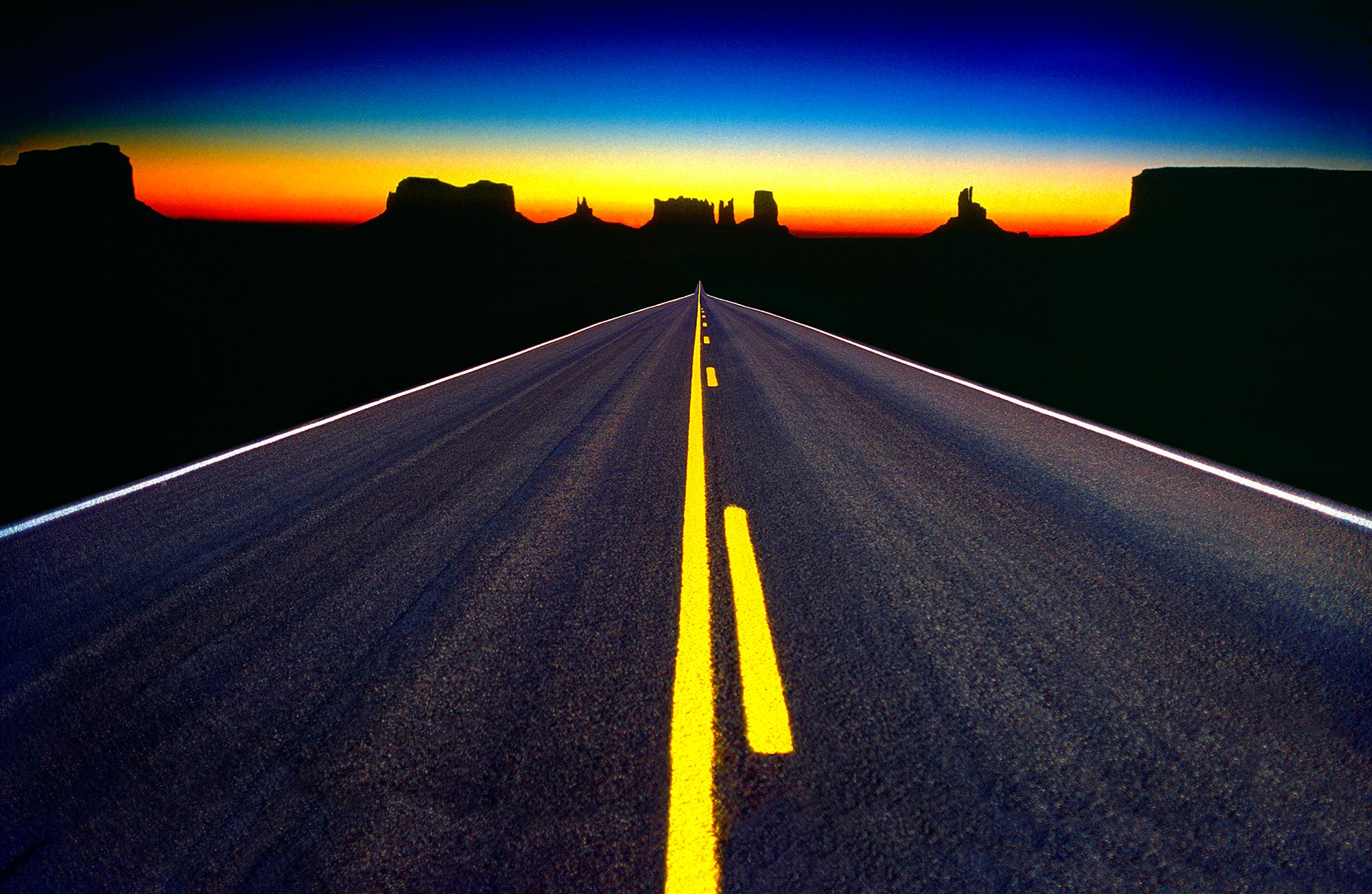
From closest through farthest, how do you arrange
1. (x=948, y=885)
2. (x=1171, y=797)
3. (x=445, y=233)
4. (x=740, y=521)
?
1. (x=948, y=885)
2. (x=1171, y=797)
3. (x=740, y=521)
4. (x=445, y=233)

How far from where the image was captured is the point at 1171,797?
2170 mm

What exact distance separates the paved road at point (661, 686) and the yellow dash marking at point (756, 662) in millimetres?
55

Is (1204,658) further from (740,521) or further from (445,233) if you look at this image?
(445,233)

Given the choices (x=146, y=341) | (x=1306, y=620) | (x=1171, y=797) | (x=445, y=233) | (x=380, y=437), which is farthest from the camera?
(x=445, y=233)

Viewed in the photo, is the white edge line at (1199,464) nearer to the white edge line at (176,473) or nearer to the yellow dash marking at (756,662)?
the yellow dash marking at (756,662)

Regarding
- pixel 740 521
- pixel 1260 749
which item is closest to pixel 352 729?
pixel 740 521

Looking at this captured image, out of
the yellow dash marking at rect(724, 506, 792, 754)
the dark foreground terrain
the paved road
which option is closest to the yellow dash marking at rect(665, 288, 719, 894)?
the paved road

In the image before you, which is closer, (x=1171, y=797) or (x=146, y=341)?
(x=1171, y=797)

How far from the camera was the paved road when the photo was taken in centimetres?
199

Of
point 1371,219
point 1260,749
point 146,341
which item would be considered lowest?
point 1260,749

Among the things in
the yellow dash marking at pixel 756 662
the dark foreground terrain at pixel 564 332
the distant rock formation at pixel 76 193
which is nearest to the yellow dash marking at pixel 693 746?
the yellow dash marking at pixel 756 662

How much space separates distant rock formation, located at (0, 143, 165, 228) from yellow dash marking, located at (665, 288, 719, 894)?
5768 inches

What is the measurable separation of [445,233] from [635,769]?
190 metres

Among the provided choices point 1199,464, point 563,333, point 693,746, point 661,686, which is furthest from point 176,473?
point 563,333
